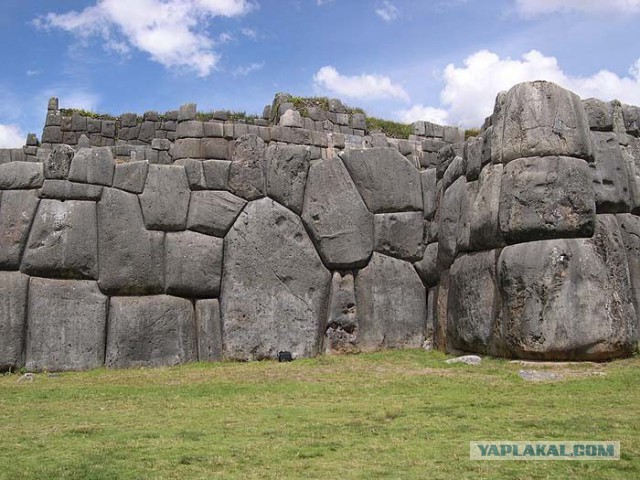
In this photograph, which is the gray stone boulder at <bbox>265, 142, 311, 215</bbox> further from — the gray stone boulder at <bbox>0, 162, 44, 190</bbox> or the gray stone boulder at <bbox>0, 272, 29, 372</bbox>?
the gray stone boulder at <bbox>0, 272, 29, 372</bbox>

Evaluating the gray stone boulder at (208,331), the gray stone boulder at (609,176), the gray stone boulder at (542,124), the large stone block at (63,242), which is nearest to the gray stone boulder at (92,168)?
the large stone block at (63,242)

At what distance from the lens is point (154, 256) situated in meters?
9.75

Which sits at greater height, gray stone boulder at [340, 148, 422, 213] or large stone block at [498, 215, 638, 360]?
gray stone boulder at [340, 148, 422, 213]

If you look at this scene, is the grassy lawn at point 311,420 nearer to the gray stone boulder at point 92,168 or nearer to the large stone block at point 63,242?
the large stone block at point 63,242

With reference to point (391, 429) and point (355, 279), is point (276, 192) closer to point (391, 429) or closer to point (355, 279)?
point (355, 279)

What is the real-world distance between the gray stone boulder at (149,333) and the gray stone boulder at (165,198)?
1011 millimetres

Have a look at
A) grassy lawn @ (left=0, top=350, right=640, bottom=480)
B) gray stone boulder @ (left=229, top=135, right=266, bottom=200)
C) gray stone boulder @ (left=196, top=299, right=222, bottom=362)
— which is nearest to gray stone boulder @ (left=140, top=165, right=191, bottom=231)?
gray stone boulder @ (left=229, top=135, right=266, bottom=200)

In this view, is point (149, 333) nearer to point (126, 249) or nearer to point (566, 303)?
point (126, 249)

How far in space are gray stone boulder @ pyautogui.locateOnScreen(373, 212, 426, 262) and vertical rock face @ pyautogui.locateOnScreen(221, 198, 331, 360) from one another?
1046 mm

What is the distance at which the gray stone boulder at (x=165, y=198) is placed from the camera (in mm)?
9836

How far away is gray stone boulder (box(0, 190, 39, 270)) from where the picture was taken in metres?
9.38

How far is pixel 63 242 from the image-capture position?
945 centimetres

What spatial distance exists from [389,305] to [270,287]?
1796mm

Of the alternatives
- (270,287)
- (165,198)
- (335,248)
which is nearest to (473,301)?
(335,248)
